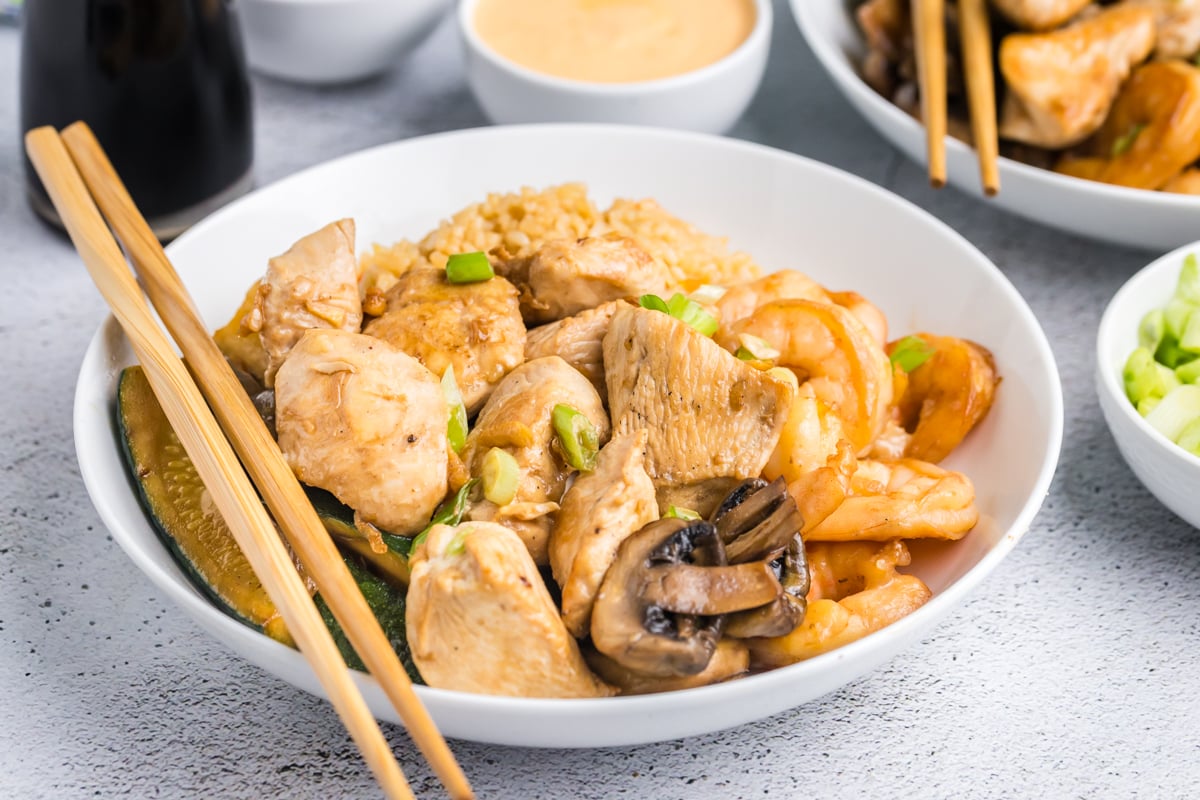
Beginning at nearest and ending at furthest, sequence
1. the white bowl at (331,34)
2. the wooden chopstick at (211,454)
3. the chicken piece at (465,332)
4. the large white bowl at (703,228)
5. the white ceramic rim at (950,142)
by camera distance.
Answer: the wooden chopstick at (211,454) < the large white bowl at (703,228) < the chicken piece at (465,332) < the white ceramic rim at (950,142) < the white bowl at (331,34)

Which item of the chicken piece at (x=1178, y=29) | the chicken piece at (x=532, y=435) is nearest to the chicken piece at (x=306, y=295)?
the chicken piece at (x=532, y=435)

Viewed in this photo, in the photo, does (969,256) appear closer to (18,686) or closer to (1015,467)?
(1015,467)

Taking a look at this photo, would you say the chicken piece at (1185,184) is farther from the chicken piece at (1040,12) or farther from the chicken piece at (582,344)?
the chicken piece at (582,344)

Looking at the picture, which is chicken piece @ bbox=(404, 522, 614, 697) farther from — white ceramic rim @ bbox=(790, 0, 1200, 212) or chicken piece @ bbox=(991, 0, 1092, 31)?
chicken piece @ bbox=(991, 0, 1092, 31)

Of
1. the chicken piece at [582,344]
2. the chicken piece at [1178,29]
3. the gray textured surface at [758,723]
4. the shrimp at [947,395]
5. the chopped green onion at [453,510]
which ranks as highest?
the chicken piece at [1178,29]

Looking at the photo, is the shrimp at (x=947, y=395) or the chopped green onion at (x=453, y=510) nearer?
the chopped green onion at (x=453, y=510)

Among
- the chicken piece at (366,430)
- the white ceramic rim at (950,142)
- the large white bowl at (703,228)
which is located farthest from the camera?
the white ceramic rim at (950,142)
